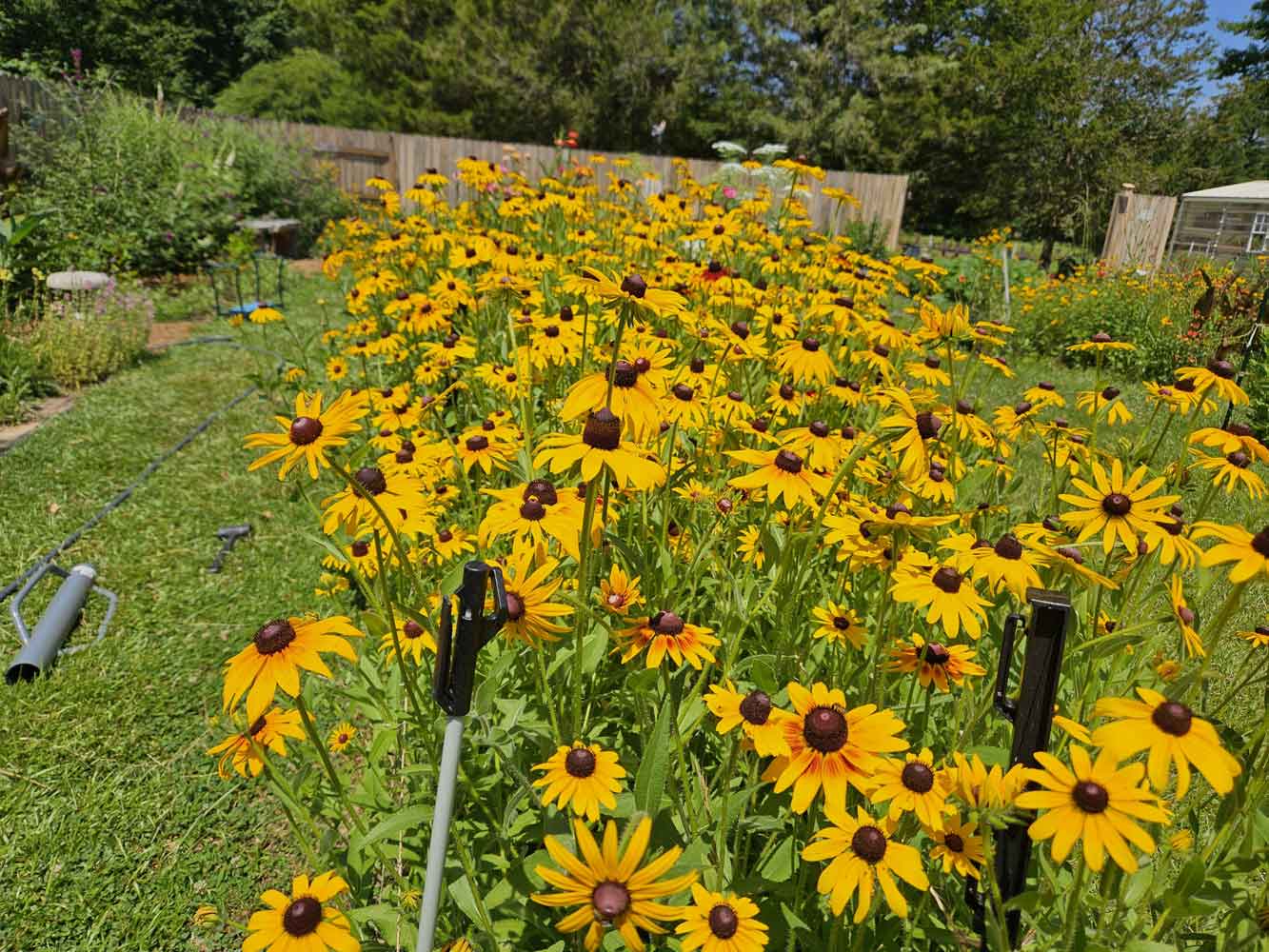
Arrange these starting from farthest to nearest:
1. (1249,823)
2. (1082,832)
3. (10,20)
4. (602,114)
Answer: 1. (602,114)
2. (10,20)
3. (1249,823)
4. (1082,832)

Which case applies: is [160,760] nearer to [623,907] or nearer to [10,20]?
[623,907]

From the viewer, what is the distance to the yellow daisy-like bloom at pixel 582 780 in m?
1.10

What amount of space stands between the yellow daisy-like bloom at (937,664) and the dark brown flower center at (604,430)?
0.70 metres

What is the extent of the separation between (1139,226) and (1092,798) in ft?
48.2

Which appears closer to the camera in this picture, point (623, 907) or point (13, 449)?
point (623, 907)

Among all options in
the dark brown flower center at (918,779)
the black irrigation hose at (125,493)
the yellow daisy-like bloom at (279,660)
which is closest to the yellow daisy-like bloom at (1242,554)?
the dark brown flower center at (918,779)

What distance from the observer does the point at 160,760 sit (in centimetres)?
235

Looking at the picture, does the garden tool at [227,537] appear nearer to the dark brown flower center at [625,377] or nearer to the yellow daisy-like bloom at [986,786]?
the dark brown flower center at [625,377]

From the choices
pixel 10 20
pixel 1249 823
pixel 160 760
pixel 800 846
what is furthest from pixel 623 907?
pixel 10 20

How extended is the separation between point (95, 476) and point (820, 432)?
398 centimetres

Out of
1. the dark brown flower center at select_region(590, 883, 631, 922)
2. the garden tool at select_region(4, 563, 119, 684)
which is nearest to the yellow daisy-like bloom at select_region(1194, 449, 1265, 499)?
the dark brown flower center at select_region(590, 883, 631, 922)

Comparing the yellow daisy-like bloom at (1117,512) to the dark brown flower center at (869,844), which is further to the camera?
the yellow daisy-like bloom at (1117,512)

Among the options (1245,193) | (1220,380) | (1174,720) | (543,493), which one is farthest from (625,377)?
(1245,193)

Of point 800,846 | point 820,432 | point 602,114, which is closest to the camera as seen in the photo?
point 800,846
